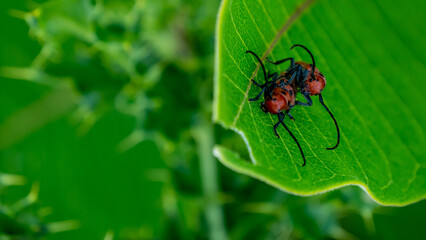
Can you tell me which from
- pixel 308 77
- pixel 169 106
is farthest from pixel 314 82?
pixel 169 106

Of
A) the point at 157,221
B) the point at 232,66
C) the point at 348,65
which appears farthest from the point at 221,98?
the point at 157,221

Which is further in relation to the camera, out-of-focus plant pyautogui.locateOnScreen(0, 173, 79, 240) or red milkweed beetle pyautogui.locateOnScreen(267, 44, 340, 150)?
out-of-focus plant pyautogui.locateOnScreen(0, 173, 79, 240)

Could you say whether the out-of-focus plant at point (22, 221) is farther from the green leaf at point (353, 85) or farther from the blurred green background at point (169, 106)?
the green leaf at point (353, 85)

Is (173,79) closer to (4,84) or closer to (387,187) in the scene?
(387,187)

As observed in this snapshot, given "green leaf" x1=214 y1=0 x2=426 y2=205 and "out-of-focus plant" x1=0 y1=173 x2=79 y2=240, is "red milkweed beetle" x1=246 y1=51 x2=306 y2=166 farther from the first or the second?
"out-of-focus plant" x1=0 y1=173 x2=79 y2=240

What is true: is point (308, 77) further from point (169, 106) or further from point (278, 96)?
point (169, 106)

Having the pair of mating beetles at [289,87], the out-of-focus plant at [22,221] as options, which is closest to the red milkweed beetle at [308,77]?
the pair of mating beetles at [289,87]

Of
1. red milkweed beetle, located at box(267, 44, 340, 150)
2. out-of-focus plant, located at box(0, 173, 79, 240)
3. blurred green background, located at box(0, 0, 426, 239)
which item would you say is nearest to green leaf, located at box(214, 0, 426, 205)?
red milkweed beetle, located at box(267, 44, 340, 150)
